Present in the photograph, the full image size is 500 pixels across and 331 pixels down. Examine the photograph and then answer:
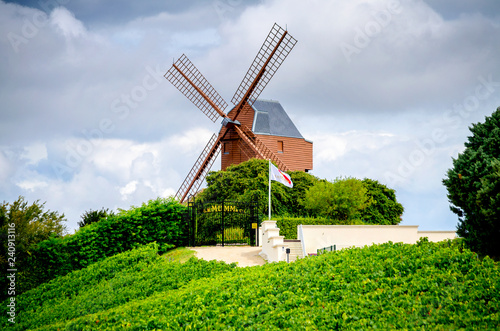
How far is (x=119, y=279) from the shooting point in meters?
12.8

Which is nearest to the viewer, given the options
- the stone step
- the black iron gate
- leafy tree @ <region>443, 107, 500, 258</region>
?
leafy tree @ <region>443, 107, 500, 258</region>

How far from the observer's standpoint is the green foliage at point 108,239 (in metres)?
15.4

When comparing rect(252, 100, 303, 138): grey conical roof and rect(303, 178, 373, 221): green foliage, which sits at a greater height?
rect(252, 100, 303, 138): grey conical roof

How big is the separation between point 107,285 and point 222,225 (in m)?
6.96

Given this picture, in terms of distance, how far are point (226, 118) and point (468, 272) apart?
26.2 m

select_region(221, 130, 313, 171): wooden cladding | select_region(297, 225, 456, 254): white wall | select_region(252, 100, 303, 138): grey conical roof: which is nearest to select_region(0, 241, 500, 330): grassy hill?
select_region(297, 225, 456, 254): white wall

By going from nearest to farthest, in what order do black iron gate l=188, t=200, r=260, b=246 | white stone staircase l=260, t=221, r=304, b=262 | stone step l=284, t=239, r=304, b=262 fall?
1. white stone staircase l=260, t=221, r=304, b=262
2. stone step l=284, t=239, r=304, b=262
3. black iron gate l=188, t=200, r=260, b=246

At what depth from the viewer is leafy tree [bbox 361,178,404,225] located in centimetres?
2914

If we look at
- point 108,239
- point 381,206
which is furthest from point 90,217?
point 381,206

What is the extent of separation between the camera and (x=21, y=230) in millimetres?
15305

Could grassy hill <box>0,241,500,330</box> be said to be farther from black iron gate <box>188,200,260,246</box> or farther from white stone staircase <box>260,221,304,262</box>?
black iron gate <box>188,200,260,246</box>

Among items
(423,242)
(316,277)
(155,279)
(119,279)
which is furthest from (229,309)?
(119,279)

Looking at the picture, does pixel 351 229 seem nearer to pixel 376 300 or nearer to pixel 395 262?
pixel 395 262

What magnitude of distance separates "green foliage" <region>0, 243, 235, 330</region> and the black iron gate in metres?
3.15
